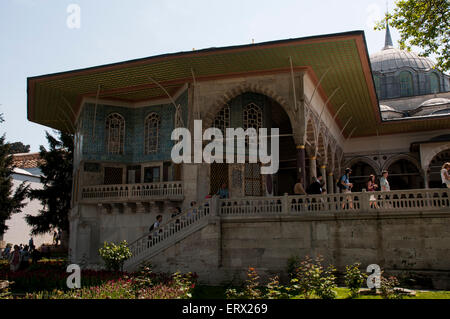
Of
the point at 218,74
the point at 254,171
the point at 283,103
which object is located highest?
the point at 218,74

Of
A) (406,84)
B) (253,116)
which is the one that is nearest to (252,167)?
(253,116)

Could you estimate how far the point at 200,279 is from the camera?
Answer: 11555 mm

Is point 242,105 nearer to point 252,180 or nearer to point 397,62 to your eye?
point 252,180

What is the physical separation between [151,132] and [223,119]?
10.2 ft

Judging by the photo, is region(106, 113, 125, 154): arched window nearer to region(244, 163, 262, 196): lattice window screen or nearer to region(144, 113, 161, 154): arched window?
region(144, 113, 161, 154): arched window

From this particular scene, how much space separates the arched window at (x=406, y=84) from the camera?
28244mm

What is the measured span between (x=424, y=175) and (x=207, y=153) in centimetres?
1155

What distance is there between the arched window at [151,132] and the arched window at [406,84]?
727 inches

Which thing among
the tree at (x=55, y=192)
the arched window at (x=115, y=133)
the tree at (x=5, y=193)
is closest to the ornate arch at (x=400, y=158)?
the arched window at (x=115, y=133)

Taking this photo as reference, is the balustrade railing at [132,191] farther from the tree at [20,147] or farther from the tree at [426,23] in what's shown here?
the tree at [20,147]

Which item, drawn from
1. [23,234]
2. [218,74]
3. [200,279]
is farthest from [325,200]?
[23,234]

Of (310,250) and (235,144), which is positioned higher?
(235,144)
